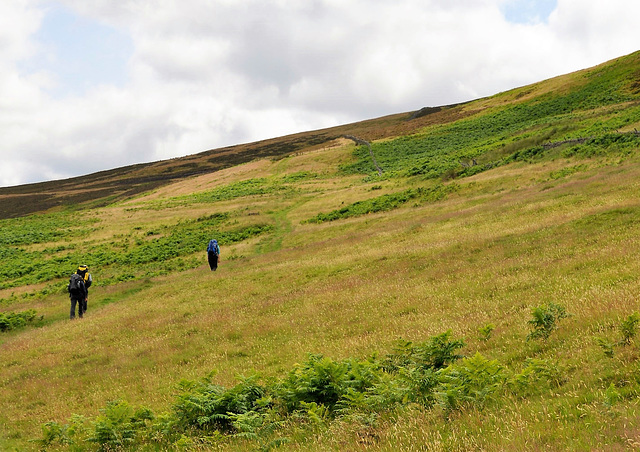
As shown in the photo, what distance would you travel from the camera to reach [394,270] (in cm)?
1912

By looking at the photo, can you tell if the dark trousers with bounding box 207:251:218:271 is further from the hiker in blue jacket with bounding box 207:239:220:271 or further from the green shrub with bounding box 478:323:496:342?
the green shrub with bounding box 478:323:496:342

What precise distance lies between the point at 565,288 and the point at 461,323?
321cm

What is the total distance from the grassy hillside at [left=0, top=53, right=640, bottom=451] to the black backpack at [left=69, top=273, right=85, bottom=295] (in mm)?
1507

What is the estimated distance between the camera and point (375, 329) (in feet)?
40.0

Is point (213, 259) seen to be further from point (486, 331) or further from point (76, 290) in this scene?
point (486, 331)

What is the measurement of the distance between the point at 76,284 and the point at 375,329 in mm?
17410

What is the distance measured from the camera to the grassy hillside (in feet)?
19.5

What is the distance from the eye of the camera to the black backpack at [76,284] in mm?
21730

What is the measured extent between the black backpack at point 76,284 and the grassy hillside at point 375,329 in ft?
4.94

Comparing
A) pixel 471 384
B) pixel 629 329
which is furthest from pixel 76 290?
pixel 629 329

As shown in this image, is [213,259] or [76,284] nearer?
[76,284]

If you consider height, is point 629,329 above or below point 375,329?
above

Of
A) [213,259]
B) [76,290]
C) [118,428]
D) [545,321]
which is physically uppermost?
[213,259]

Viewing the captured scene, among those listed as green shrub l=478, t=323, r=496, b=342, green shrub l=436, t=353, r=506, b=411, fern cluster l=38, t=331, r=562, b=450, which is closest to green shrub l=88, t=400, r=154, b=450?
fern cluster l=38, t=331, r=562, b=450
